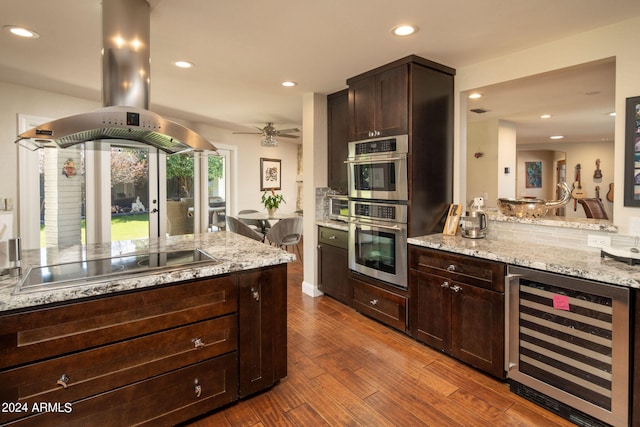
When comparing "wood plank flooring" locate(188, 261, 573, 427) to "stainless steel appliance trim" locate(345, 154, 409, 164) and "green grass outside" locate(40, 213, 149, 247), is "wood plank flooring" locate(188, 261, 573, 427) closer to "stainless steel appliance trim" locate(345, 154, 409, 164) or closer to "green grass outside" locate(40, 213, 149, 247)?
"stainless steel appliance trim" locate(345, 154, 409, 164)

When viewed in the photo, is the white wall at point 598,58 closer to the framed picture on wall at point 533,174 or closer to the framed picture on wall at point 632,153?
the framed picture on wall at point 632,153

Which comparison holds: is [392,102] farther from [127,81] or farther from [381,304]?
[127,81]

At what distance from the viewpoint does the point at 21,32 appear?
2.26 m

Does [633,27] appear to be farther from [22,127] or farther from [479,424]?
[22,127]

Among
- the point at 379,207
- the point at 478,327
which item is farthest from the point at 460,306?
the point at 379,207

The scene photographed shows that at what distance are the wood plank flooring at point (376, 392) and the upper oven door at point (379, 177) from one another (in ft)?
4.01

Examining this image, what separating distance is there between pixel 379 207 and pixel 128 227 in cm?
370

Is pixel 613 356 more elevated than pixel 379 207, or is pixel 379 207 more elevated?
pixel 379 207

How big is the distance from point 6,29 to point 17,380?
2.24 metres

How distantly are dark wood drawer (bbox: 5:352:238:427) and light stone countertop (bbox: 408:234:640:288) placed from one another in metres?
1.65

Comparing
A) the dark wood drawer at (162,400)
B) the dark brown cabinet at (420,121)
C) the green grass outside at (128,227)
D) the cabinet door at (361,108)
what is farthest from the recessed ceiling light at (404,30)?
the green grass outside at (128,227)

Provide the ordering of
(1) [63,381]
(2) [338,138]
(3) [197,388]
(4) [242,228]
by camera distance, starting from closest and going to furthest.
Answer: (1) [63,381] < (3) [197,388] < (2) [338,138] < (4) [242,228]

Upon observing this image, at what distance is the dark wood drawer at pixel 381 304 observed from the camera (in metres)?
2.84

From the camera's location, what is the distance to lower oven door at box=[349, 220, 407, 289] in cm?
282
